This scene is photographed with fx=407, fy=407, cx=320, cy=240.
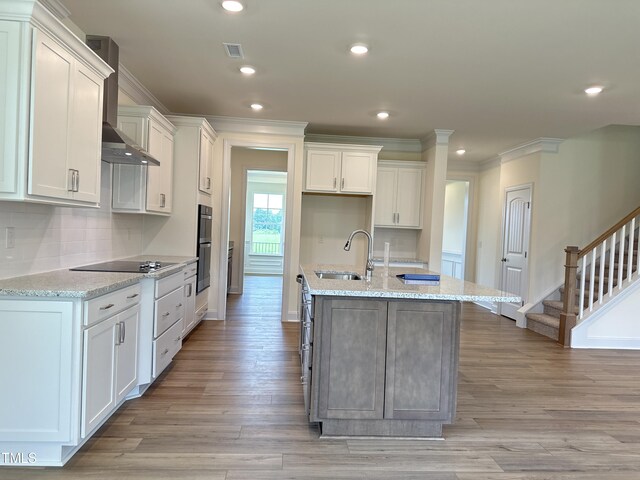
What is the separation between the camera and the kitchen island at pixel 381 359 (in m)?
2.48

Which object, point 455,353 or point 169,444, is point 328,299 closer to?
point 455,353

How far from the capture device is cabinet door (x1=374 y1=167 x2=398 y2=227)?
19.6 ft

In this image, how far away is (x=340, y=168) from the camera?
561 centimetres

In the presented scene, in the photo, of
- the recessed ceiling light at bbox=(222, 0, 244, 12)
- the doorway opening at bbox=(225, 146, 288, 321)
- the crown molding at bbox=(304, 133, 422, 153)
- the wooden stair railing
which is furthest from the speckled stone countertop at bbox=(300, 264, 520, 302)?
the crown molding at bbox=(304, 133, 422, 153)

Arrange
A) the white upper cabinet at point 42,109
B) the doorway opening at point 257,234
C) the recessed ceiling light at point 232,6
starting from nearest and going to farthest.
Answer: the white upper cabinet at point 42,109
the recessed ceiling light at point 232,6
the doorway opening at point 257,234

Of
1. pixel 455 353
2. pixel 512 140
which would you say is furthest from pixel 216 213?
pixel 512 140

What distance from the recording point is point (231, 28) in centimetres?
292

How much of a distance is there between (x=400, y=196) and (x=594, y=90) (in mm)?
2710

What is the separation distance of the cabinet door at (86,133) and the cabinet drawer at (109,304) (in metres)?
0.64

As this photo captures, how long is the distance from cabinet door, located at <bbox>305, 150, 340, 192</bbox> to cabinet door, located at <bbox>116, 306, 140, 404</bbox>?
3.24 metres

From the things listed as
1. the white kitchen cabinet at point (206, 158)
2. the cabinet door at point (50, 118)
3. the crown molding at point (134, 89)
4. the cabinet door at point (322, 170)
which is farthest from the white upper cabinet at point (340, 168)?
the cabinet door at point (50, 118)

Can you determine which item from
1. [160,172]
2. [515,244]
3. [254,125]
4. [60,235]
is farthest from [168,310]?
[515,244]

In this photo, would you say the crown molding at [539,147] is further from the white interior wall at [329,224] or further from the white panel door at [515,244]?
the white interior wall at [329,224]

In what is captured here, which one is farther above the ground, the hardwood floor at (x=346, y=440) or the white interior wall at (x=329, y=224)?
the white interior wall at (x=329, y=224)
